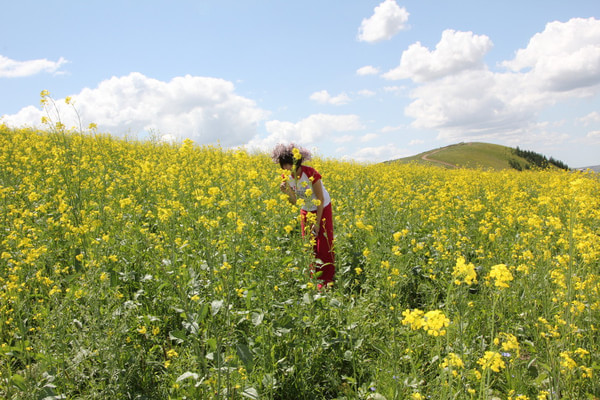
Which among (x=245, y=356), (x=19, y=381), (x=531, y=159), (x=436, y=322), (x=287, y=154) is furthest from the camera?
(x=531, y=159)

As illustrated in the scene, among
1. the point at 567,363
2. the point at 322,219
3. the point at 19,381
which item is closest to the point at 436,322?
the point at 567,363

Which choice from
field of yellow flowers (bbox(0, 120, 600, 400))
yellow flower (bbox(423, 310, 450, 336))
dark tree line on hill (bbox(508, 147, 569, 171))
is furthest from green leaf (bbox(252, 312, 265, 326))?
dark tree line on hill (bbox(508, 147, 569, 171))

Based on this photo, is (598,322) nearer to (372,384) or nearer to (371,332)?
(371,332)

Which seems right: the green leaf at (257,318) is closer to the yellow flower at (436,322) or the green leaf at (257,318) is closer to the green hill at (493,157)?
the yellow flower at (436,322)

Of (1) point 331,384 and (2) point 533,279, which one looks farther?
(2) point 533,279

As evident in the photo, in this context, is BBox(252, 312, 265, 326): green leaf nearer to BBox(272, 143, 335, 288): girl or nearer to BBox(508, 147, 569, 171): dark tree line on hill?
BBox(272, 143, 335, 288): girl

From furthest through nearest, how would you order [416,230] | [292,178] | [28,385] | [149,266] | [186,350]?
1. [416,230]
2. [292,178]
3. [149,266]
4. [186,350]
5. [28,385]

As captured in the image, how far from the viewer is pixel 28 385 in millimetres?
1811

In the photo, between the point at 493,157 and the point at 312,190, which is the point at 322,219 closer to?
the point at 312,190

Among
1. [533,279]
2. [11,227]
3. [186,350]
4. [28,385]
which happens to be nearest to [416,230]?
[533,279]

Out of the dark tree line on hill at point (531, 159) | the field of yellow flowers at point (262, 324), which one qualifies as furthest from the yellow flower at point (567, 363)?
the dark tree line on hill at point (531, 159)

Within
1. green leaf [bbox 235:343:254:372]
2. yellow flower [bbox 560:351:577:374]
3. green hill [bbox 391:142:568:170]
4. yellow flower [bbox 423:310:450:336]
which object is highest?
green hill [bbox 391:142:568:170]

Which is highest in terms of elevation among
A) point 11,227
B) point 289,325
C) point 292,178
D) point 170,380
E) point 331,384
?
point 292,178

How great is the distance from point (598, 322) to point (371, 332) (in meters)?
1.85
